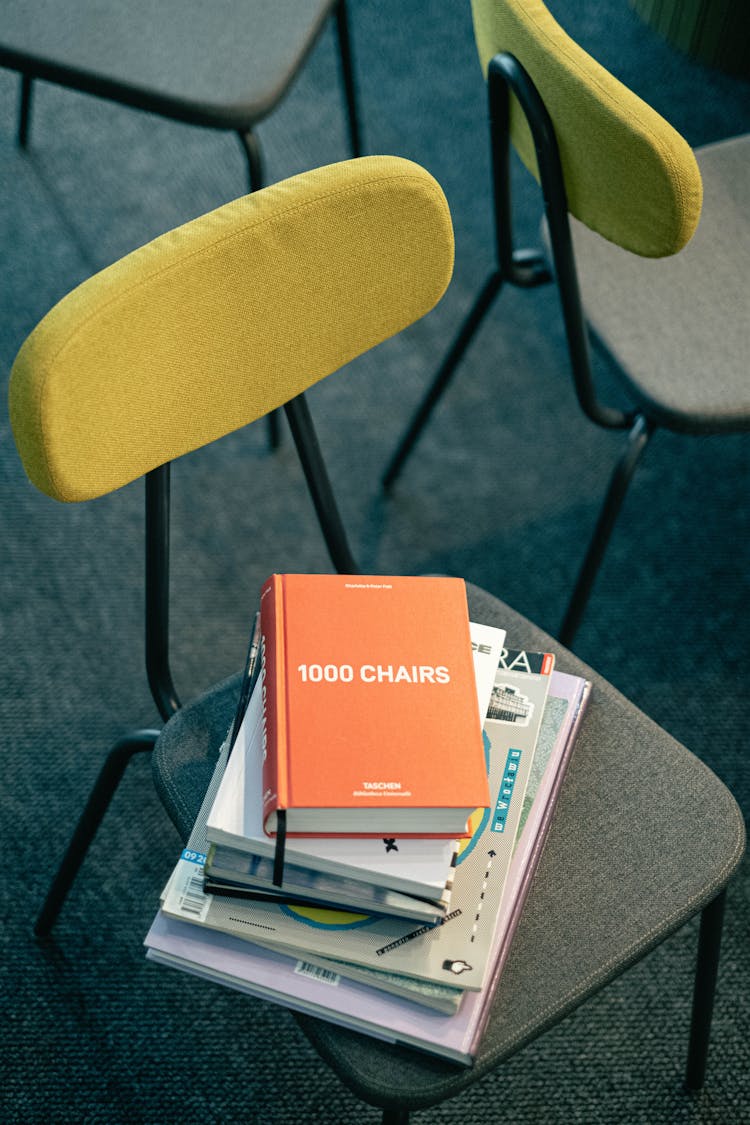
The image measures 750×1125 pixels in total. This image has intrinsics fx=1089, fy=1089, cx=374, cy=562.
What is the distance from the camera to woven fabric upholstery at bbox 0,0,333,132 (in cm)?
142

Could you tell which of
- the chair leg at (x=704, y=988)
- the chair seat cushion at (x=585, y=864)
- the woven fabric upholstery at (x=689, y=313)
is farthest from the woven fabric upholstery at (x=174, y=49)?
the chair leg at (x=704, y=988)

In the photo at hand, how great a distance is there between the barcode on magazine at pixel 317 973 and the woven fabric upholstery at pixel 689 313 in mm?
751

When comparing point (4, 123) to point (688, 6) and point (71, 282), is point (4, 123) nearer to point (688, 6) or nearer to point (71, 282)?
point (71, 282)

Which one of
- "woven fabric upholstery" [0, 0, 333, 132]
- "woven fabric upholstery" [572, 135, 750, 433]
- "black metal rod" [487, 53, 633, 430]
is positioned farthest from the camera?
"woven fabric upholstery" [0, 0, 333, 132]

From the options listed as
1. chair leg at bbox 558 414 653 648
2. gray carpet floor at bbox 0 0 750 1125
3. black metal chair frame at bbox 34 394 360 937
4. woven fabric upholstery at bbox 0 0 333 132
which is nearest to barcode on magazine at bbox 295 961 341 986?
black metal chair frame at bbox 34 394 360 937

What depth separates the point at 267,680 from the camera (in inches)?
33.1

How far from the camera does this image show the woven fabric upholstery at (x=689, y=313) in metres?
1.26

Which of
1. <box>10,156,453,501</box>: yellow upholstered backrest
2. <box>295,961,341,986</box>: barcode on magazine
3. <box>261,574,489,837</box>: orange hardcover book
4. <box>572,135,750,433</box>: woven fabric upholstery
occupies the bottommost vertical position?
<box>295,961,341,986</box>: barcode on magazine

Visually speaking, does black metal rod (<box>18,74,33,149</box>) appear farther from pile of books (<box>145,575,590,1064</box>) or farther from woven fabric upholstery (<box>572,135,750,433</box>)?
pile of books (<box>145,575,590,1064</box>)

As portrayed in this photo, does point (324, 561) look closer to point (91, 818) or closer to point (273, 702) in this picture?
point (91, 818)

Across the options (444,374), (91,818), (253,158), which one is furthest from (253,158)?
(91,818)

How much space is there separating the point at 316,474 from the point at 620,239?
0.40 meters

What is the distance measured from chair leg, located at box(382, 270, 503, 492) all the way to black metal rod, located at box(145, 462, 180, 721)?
64 cm

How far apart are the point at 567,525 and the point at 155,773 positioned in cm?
98
